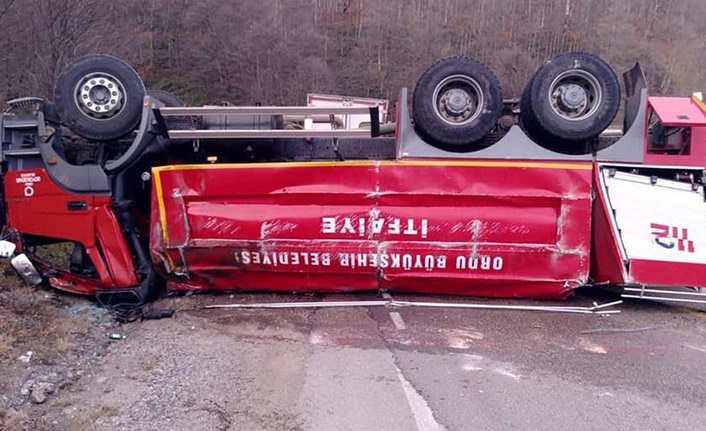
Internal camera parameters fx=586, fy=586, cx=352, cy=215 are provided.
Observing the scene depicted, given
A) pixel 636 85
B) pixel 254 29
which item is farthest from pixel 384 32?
pixel 636 85

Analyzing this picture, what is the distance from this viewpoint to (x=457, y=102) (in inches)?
218

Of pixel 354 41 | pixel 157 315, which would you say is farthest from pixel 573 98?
pixel 354 41

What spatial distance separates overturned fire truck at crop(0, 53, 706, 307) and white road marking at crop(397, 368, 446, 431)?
6.19 ft

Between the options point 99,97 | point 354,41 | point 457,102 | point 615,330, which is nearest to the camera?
point 615,330

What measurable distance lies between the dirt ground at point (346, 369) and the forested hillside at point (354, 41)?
1171 centimetres

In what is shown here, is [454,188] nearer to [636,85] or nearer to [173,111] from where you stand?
[636,85]

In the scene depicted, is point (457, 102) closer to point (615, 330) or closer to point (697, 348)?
point (615, 330)

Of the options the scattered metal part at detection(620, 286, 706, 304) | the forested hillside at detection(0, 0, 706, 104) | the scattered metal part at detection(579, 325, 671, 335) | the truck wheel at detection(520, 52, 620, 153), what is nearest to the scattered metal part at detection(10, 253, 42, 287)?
the truck wheel at detection(520, 52, 620, 153)

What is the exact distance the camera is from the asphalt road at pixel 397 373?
11.4 feet

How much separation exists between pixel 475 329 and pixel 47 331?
3528mm

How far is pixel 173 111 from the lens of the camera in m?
5.48

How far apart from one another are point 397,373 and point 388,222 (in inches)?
69.4

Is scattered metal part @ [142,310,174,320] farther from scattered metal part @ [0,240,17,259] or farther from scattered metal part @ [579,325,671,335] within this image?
scattered metal part @ [579,325,671,335]

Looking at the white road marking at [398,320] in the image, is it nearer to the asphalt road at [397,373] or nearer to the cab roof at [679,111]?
the asphalt road at [397,373]
